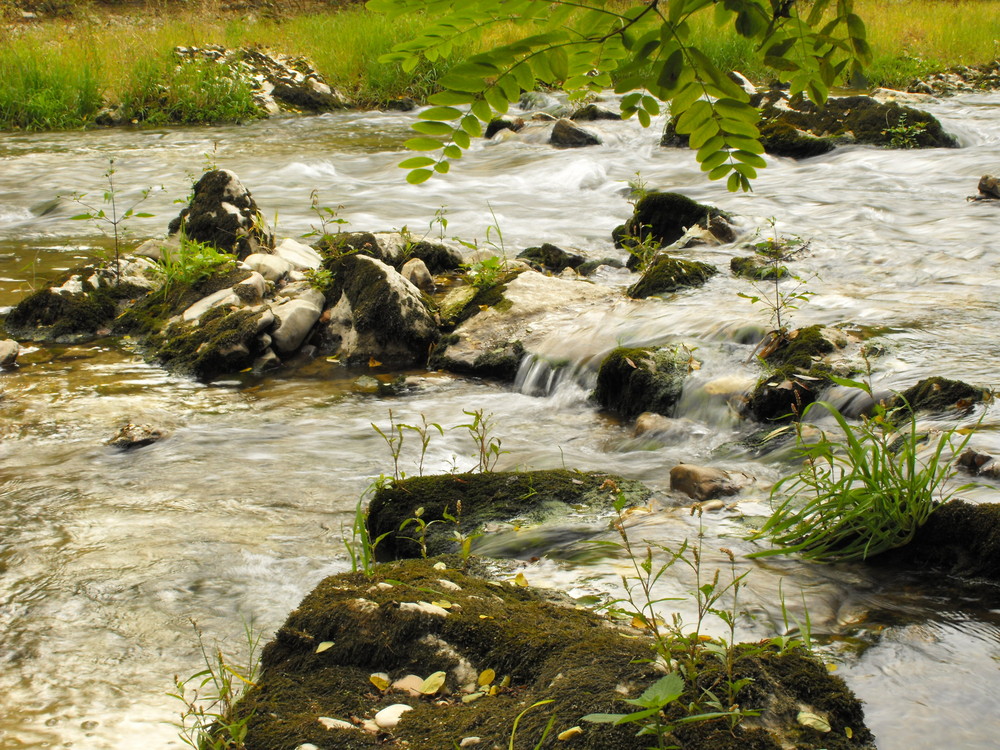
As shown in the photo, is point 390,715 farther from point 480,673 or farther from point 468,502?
point 468,502

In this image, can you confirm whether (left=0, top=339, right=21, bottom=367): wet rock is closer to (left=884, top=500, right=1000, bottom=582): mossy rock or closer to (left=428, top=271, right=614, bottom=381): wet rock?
(left=428, top=271, right=614, bottom=381): wet rock

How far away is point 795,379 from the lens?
15.7ft

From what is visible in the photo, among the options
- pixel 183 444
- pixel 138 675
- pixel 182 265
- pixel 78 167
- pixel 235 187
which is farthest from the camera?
pixel 78 167

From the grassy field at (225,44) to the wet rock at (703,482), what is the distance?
11372mm

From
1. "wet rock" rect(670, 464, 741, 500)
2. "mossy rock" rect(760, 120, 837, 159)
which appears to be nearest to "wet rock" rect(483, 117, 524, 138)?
"mossy rock" rect(760, 120, 837, 159)

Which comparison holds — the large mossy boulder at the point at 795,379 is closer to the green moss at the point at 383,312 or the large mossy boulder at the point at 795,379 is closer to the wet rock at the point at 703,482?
the wet rock at the point at 703,482

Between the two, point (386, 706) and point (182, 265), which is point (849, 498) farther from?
point (182, 265)

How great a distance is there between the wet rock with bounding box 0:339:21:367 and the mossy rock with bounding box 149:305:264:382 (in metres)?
0.89

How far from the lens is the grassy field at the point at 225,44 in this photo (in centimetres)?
1608

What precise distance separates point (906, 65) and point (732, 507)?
1860 cm

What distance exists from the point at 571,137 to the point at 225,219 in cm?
761

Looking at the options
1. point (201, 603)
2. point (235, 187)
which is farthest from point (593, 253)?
point (201, 603)

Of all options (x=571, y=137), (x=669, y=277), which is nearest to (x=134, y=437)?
(x=669, y=277)

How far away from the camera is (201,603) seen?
3344mm
